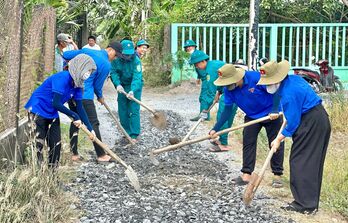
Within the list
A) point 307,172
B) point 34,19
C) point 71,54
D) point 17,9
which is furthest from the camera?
point 34,19

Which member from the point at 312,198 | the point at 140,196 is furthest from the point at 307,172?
the point at 140,196

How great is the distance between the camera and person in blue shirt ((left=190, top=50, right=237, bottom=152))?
8.85 meters

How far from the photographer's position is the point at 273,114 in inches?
256

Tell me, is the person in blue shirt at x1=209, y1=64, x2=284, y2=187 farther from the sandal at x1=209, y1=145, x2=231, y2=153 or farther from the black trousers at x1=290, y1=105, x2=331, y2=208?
the sandal at x1=209, y1=145, x2=231, y2=153

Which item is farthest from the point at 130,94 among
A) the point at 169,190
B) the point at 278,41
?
the point at 278,41

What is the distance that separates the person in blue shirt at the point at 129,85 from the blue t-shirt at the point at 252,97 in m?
2.48

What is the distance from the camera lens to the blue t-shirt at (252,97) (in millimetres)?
6605

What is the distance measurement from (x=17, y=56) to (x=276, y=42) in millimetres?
13366

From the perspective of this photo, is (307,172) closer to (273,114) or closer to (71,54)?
(273,114)

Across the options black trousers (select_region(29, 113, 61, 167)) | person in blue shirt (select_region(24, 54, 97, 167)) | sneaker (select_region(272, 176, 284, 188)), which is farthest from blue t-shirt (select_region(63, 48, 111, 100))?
sneaker (select_region(272, 176, 284, 188))

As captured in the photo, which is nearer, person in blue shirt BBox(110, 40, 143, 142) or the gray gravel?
the gray gravel

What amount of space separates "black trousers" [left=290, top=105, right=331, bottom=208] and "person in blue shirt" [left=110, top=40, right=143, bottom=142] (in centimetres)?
374

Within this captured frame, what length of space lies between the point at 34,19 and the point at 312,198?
4759 mm

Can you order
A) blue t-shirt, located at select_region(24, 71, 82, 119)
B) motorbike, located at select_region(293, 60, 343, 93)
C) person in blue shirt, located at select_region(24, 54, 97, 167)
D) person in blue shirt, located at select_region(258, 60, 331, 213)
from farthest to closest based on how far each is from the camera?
motorbike, located at select_region(293, 60, 343, 93) < blue t-shirt, located at select_region(24, 71, 82, 119) < person in blue shirt, located at select_region(24, 54, 97, 167) < person in blue shirt, located at select_region(258, 60, 331, 213)
